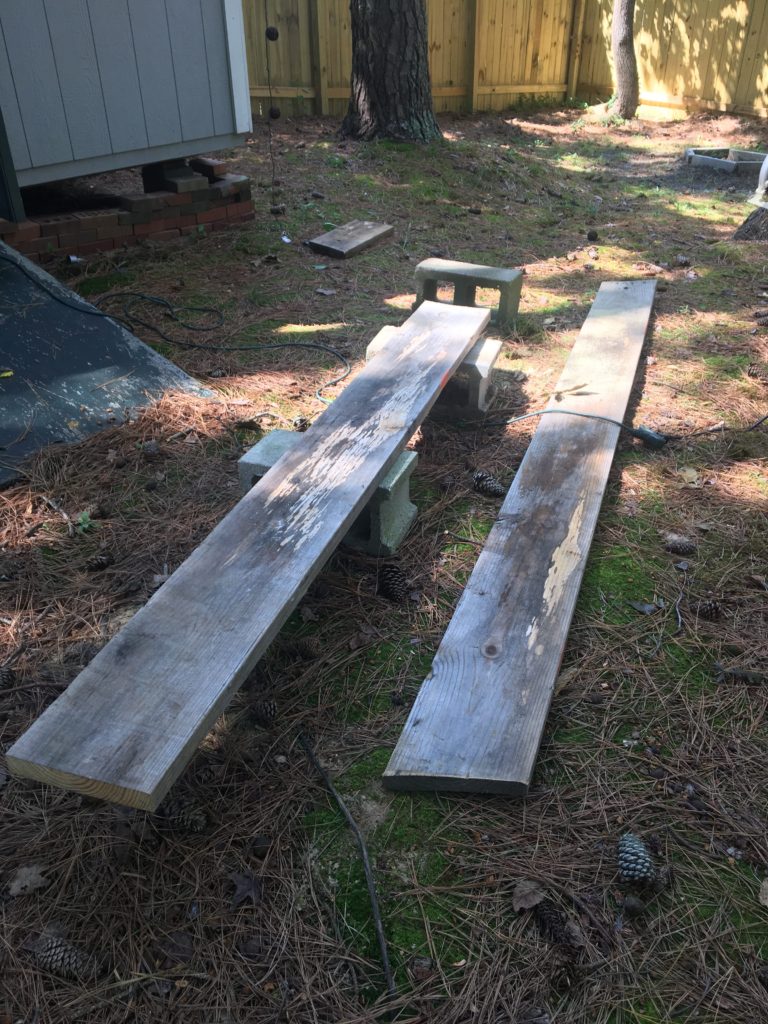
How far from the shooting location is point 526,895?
5.29 feet

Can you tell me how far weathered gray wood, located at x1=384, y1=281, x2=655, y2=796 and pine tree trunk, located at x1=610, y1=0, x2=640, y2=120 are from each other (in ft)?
30.9

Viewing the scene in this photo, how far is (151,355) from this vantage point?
3793 mm

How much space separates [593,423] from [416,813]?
6.50 ft

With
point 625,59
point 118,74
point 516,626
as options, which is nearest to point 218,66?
point 118,74

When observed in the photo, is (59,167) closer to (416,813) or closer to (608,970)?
(416,813)

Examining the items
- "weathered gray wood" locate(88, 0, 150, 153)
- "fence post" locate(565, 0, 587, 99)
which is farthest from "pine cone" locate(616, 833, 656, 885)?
"fence post" locate(565, 0, 587, 99)

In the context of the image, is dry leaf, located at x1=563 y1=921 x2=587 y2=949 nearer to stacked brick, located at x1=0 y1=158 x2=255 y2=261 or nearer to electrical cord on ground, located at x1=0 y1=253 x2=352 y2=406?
electrical cord on ground, located at x1=0 y1=253 x2=352 y2=406

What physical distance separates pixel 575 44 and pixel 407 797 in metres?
13.1

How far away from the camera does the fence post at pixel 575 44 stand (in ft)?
38.4

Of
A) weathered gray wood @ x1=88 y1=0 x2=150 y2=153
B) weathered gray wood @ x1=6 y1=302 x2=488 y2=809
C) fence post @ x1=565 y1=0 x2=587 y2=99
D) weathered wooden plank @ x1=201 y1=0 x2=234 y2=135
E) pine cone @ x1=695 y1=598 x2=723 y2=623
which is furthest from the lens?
fence post @ x1=565 y1=0 x2=587 y2=99

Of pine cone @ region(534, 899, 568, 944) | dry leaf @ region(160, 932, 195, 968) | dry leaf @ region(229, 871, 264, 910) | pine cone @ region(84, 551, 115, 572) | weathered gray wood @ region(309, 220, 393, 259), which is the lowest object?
dry leaf @ region(160, 932, 195, 968)

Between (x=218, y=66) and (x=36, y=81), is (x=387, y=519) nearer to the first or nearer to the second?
(x=36, y=81)

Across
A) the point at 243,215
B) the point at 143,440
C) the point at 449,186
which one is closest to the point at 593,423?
the point at 143,440

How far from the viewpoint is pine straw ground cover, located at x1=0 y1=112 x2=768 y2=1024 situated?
1.49m
